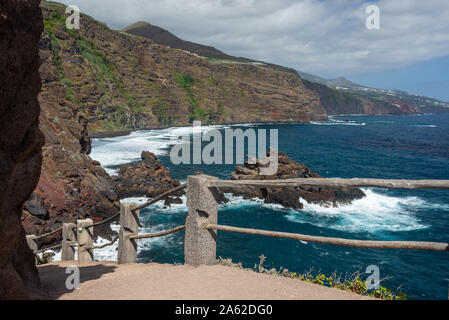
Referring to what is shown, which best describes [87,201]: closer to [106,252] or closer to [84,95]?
[106,252]

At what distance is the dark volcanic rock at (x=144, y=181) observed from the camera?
29.8 m

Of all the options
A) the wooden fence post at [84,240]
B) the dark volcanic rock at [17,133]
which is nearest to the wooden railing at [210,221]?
the wooden fence post at [84,240]

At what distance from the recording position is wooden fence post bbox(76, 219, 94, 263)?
7.87 meters

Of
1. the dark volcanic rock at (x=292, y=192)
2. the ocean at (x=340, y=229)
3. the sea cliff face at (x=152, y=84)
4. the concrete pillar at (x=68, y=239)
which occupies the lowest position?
the ocean at (x=340, y=229)

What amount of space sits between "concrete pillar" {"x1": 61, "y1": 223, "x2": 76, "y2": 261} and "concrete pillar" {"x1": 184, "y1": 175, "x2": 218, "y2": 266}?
15.5 feet

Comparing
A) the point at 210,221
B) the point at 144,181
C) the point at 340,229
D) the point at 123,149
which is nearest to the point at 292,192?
the point at 340,229

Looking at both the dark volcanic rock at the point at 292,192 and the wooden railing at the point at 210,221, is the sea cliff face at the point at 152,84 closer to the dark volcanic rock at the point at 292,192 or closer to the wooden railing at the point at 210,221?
the dark volcanic rock at the point at 292,192

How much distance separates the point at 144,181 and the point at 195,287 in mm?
A: 27813

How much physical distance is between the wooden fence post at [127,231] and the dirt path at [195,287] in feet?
4.86

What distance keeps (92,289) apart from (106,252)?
14970 millimetres

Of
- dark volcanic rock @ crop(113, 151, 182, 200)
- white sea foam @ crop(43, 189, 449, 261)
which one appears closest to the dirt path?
white sea foam @ crop(43, 189, 449, 261)

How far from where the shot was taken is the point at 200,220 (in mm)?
4797

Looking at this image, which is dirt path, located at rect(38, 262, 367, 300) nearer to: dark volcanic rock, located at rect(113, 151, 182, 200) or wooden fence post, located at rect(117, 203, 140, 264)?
wooden fence post, located at rect(117, 203, 140, 264)
